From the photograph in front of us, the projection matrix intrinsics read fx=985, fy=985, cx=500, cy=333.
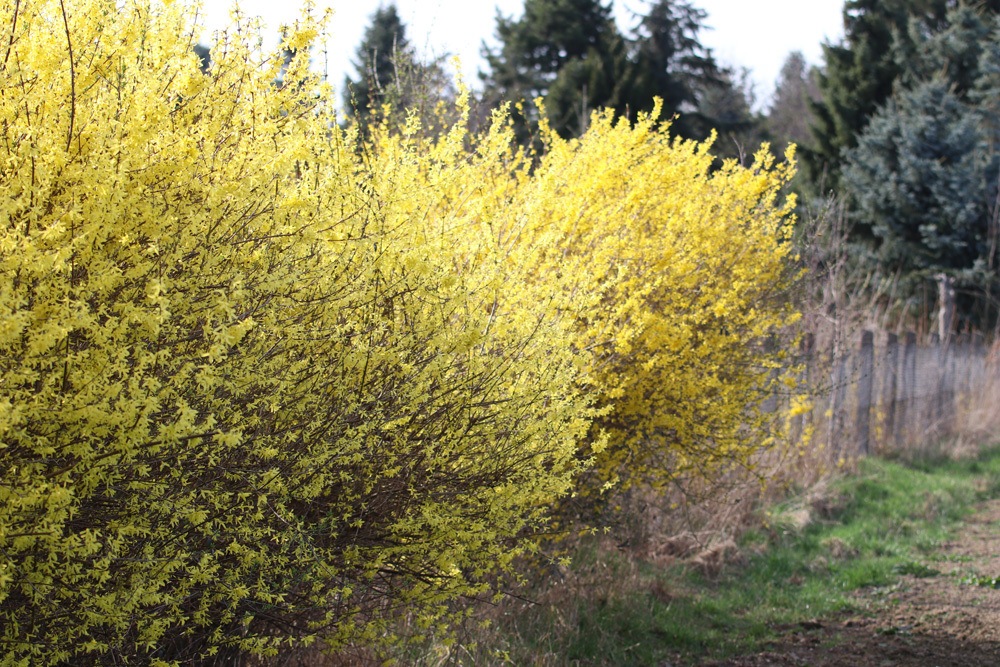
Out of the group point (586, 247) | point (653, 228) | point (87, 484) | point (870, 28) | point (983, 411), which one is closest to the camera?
point (87, 484)

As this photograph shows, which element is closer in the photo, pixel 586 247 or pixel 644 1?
pixel 586 247

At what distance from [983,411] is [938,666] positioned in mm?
9187

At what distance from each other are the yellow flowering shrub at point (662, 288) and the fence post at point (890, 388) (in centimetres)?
608

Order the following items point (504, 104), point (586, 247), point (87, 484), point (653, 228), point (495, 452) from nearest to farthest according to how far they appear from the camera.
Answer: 1. point (87, 484)
2. point (495, 452)
3. point (504, 104)
4. point (586, 247)
5. point (653, 228)

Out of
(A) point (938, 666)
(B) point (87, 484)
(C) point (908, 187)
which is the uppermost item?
(C) point (908, 187)

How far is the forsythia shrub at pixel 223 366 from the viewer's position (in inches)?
84.4

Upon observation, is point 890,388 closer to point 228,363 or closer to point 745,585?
point 745,585

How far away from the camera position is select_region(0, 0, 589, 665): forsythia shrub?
214cm

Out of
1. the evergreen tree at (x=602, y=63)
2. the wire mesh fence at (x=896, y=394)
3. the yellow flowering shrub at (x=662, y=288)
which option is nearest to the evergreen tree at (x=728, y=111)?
the evergreen tree at (x=602, y=63)

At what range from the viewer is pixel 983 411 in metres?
13.0

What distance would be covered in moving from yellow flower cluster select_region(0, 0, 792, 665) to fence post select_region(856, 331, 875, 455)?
23.9 ft

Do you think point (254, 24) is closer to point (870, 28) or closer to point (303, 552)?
point (303, 552)

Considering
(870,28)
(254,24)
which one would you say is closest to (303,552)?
(254,24)

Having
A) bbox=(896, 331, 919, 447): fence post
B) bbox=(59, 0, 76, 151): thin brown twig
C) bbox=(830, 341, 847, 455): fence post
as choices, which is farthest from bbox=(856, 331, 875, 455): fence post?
bbox=(59, 0, 76, 151): thin brown twig
